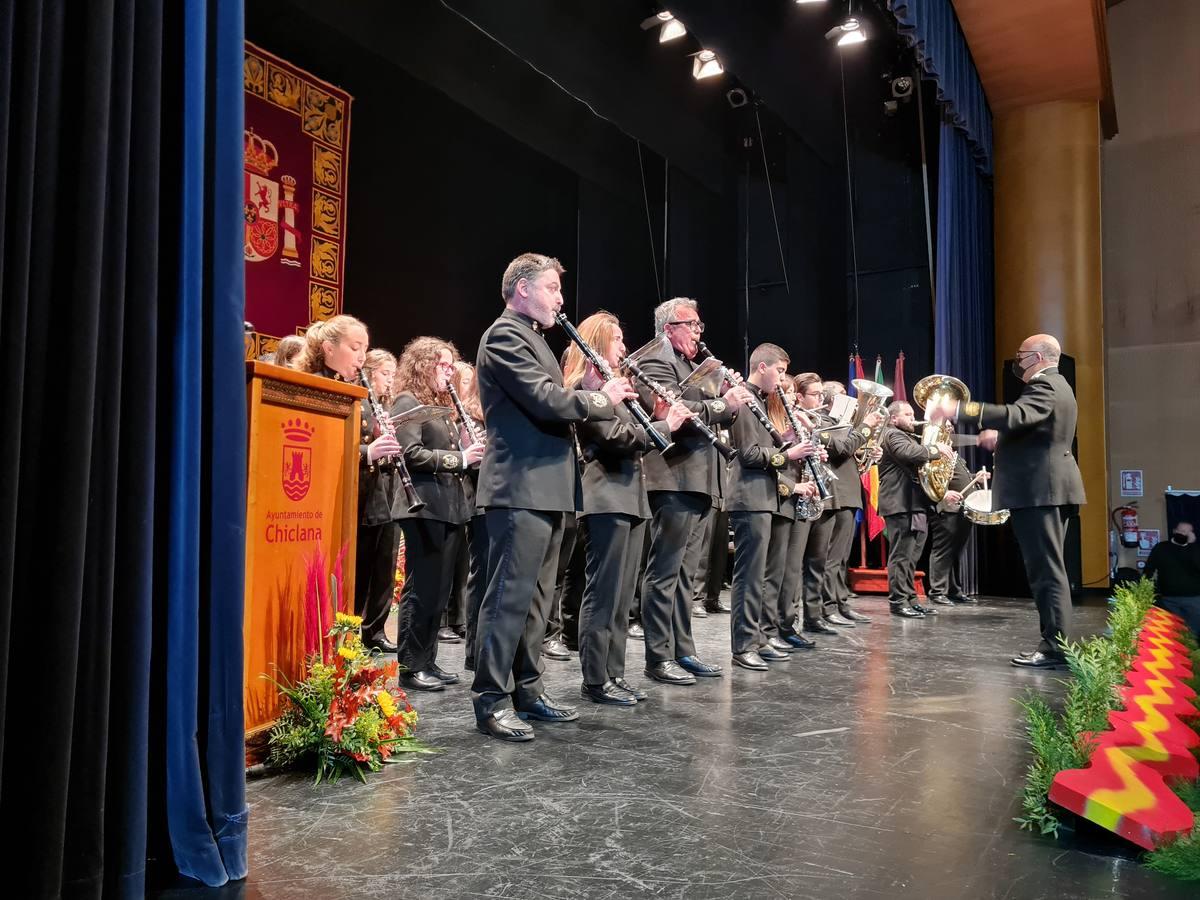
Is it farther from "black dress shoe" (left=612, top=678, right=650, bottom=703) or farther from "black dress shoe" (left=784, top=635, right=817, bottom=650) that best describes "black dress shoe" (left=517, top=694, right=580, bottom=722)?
"black dress shoe" (left=784, top=635, right=817, bottom=650)

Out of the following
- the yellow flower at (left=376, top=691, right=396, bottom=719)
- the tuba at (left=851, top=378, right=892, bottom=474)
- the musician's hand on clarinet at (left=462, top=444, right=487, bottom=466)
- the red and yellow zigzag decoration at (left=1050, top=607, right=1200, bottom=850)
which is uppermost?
the tuba at (left=851, top=378, right=892, bottom=474)

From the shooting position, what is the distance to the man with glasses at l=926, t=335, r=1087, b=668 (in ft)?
16.0

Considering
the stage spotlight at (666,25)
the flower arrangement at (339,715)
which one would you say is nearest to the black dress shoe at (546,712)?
the flower arrangement at (339,715)

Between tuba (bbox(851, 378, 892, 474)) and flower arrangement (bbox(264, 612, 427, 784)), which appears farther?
tuba (bbox(851, 378, 892, 474))

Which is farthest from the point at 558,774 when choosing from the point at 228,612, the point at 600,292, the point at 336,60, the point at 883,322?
the point at 883,322

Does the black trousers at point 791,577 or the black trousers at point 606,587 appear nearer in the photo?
the black trousers at point 606,587

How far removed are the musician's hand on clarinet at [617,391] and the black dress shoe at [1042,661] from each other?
293 cm

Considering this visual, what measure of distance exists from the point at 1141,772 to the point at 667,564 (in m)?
2.22

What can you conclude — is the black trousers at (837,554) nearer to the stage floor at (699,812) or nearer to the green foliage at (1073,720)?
the green foliage at (1073,720)

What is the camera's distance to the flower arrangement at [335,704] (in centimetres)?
281

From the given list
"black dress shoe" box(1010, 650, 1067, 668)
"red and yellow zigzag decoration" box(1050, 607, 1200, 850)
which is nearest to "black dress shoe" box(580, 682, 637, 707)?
"red and yellow zigzag decoration" box(1050, 607, 1200, 850)

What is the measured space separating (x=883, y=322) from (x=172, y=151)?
1060 cm

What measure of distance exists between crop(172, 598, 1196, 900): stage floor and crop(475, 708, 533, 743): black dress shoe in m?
0.06

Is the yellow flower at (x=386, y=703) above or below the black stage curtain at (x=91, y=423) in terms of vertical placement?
below
